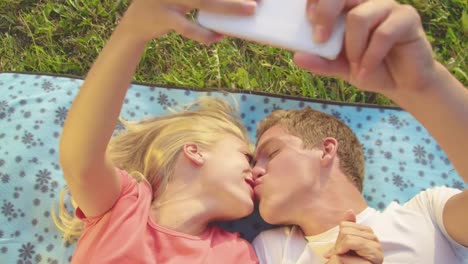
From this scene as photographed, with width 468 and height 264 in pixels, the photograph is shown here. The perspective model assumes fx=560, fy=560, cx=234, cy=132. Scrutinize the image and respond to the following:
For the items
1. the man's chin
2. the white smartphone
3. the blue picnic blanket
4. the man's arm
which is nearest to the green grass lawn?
the blue picnic blanket

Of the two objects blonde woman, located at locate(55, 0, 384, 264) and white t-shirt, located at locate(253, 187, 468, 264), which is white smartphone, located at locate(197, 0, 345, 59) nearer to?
blonde woman, located at locate(55, 0, 384, 264)

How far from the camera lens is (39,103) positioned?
92.2 inches

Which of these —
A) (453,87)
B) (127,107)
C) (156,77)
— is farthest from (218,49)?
(453,87)

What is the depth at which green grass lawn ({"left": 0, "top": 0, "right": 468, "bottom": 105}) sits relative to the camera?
2.56 meters

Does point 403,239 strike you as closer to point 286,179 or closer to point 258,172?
point 286,179

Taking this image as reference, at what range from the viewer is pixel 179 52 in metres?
2.67

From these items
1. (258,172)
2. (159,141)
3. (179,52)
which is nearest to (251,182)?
(258,172)

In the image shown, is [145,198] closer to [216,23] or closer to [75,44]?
[216,23]

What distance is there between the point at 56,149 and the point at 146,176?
461mm

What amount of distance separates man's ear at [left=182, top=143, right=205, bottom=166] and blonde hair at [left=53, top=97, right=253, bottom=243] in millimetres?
23

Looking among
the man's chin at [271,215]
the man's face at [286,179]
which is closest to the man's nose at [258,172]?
the man's face at [286,179]

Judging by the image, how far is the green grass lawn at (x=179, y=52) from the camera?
256cm

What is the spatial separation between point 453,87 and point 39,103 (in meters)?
1.67

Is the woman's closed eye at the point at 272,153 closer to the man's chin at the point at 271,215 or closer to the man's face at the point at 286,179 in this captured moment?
the man's face at the point at 286,179
